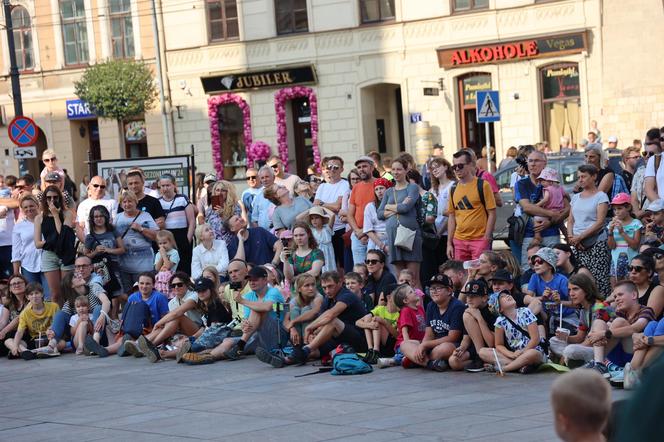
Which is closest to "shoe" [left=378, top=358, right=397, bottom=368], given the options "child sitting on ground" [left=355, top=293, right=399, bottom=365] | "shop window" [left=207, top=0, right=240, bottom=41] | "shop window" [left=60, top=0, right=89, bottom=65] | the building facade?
"child sitting on ground" [left=355, top=293, right=399, bottom=365]

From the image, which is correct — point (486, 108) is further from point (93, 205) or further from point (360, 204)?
point (93, 205)

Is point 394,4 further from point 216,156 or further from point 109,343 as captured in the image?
point 109,343

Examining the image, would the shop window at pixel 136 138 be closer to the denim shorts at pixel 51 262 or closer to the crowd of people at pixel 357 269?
the crowd of people at pixel 357 269

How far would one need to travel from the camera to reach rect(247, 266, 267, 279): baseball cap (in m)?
13.1

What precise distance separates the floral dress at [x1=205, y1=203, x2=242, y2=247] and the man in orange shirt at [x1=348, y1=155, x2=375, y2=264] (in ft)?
5.16

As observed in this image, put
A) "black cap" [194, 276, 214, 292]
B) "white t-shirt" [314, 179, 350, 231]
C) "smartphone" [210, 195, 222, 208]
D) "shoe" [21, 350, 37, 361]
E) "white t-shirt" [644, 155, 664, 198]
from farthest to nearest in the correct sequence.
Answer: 1. "white t-shirt" [314, 179, 350, 231]
2. "smartphone" [210, 195, 222, 208]
3. "shoe" [21, 350, 37, 361]
4. "black cap" [194, 276, 214, 292]
5. "white t-shirt" [644, 155, 664, 198]

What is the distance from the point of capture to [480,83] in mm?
33812

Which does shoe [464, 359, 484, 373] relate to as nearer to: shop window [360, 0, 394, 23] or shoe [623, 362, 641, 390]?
shoe [623, 362, 641, 390]

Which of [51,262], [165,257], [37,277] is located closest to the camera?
[165,257]

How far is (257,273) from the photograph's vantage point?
1315 cm

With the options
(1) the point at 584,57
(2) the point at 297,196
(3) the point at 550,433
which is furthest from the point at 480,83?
(3) the point at 550,433

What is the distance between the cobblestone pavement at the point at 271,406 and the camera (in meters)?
8.89

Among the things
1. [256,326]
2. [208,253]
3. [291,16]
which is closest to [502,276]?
[256,326]

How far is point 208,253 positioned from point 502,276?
4.58 m
